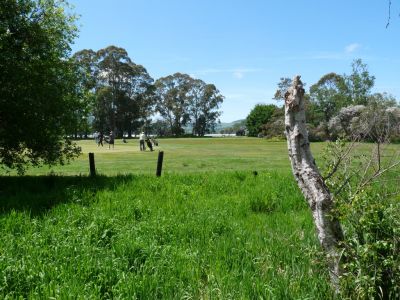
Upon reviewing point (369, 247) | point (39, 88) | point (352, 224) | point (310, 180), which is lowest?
point (369, 247)

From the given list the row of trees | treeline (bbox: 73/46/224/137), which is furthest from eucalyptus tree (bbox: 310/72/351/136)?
the row of trees

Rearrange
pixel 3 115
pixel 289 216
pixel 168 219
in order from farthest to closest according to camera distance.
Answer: pixel 3 115 < pixel 289 216 < pixel 168 219

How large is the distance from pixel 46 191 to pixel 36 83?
382 cm

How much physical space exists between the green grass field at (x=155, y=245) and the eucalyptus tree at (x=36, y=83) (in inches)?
87.3

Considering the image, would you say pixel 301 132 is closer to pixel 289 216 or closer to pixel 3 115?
pixel 289 216

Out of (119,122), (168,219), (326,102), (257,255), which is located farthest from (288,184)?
(119,122)

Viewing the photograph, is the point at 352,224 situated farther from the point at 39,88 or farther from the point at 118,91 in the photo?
the point at 118,91

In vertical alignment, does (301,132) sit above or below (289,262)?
above

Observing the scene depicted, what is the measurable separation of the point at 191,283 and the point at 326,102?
82.9m

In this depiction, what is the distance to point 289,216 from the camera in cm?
981

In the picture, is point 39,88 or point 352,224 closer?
point 352,224

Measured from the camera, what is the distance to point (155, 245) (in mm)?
7184

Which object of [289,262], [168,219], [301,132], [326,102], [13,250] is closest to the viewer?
[301,132]

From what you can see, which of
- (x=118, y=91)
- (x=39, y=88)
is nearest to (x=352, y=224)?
(x=39, y=88)
